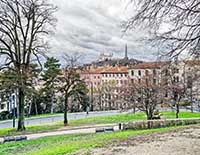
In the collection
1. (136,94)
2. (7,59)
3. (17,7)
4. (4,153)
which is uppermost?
(17,7)

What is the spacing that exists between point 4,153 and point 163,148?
23.5 ft

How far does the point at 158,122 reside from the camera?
2053 cm

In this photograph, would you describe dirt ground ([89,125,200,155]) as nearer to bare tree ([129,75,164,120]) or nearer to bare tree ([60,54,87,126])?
bare tree ([129,75,164,120])

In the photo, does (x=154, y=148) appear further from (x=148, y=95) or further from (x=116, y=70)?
(x=116, y=70)

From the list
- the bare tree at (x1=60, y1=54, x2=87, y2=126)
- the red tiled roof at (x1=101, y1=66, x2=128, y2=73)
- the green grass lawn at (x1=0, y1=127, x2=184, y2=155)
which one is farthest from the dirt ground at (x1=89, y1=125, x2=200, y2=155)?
the red tiled roof at (x1=101, y1=66, x2=128, y2=73)

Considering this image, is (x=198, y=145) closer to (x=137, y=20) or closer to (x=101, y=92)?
(x=137, y=20)

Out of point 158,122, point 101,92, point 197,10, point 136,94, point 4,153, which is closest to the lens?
point 197,10

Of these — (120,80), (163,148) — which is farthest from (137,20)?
(120,80)

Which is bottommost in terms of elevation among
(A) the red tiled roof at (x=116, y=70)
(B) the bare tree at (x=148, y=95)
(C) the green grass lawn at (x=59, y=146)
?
(C) the green grass lawn at (x=59, y=146)

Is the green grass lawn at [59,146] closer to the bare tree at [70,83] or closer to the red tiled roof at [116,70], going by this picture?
the bare tree at [70,83]

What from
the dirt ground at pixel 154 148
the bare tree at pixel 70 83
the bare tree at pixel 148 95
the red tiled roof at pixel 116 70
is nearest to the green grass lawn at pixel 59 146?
the dirt ground at pixel 154 148

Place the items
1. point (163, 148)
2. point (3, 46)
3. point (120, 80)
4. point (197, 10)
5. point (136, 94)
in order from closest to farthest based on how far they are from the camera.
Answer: point (197, 10) → point (163, 148) → point (3, 46) → point (136, 94) → point (120, 80)

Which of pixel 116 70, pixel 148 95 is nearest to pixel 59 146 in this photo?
pixel 148 95

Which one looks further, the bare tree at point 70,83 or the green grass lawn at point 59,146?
the bare tree at point 70,83
